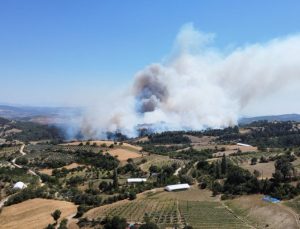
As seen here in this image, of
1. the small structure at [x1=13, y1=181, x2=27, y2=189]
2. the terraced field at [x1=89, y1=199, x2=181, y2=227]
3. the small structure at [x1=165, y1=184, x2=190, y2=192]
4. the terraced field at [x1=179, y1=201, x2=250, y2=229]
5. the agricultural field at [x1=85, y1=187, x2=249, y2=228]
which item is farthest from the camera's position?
the small structure at [x1=13, y1=181, x2=27, y2=189]

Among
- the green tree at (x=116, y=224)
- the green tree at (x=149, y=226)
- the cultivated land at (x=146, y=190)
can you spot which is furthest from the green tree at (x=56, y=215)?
the green tree at (x=149, y=226)

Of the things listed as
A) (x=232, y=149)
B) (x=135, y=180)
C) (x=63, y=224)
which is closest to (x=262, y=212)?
(x=63, y=224)

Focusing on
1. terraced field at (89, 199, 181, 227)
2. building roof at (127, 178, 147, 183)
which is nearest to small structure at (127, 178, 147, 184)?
building roof at (127, 178, 147, 183)

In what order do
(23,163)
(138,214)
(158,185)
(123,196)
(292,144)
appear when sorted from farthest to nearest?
(292,144), (23,163), (158,185), (123,196), (138,214)

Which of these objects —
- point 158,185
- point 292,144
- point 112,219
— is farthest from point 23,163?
point 292,144

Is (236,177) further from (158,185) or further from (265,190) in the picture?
(158,185)

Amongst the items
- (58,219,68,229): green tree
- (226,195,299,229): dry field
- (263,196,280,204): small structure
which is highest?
(263,196,280,204): small structure

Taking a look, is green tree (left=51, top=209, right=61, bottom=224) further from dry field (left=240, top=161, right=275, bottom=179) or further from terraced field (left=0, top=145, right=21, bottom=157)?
terraced field (left=0, top=145, right=21, bottom=157)
